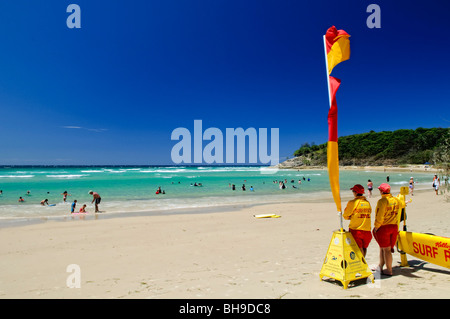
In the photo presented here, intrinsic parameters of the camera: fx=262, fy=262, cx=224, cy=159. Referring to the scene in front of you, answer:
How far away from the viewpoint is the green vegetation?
96656 mm

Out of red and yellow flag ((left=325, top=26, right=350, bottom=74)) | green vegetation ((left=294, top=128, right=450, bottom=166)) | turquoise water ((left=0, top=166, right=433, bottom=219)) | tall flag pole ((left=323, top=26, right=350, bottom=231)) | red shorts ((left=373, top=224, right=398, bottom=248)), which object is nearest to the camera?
tall flag pole ((left=323, top=26, right=350, bottom=231))

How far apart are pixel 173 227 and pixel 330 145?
26.5ft

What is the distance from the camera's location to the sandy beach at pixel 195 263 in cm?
436

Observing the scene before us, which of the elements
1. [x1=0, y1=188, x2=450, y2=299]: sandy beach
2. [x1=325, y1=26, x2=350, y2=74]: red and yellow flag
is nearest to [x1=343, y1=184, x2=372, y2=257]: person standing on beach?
[x1=0, y1=188, x2=450, y2=299]: sandy beach

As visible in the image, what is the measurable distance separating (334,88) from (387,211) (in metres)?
2.34

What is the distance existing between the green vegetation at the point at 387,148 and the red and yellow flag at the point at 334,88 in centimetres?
9785

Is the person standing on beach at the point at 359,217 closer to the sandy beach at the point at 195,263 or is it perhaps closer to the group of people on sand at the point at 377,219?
the group of people on sand at the point at 377,219

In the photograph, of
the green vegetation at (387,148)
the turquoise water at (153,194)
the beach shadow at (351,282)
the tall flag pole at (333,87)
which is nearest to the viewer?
the tall flag pole at (333,87)

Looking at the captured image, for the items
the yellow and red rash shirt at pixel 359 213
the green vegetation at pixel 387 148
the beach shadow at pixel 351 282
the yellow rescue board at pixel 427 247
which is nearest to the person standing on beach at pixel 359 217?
the yellow and red rash shirt at pixel 359 213

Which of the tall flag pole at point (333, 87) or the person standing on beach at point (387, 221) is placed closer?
the tall flag pole at point (333, 87)

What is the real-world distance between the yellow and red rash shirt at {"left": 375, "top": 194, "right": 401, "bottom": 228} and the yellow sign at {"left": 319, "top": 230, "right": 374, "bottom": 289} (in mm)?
660

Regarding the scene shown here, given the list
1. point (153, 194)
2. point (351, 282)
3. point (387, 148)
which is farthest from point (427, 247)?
point (387, 148)

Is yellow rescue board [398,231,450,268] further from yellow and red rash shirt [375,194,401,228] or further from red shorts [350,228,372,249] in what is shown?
red shorts [350,228,372,249]
